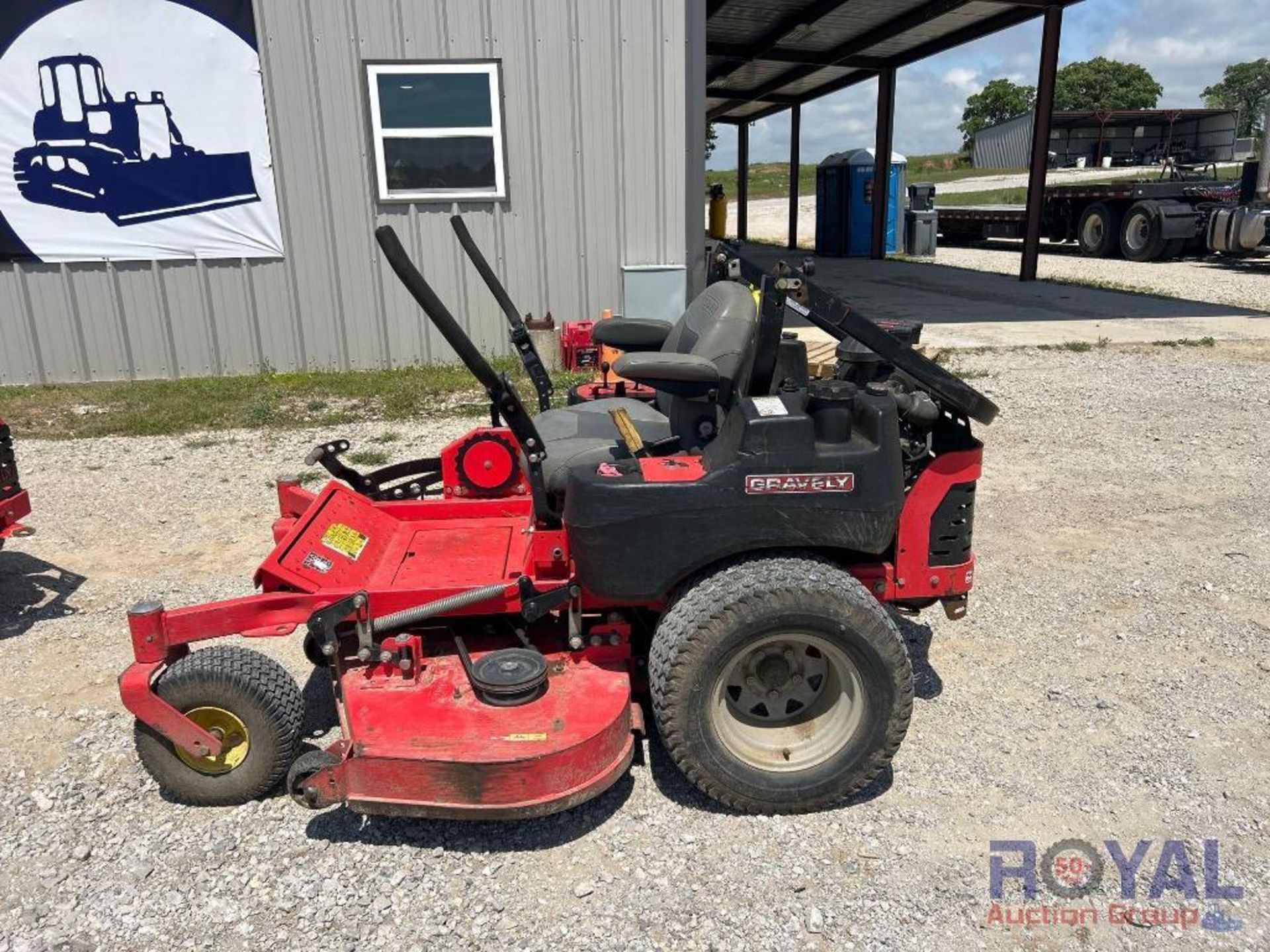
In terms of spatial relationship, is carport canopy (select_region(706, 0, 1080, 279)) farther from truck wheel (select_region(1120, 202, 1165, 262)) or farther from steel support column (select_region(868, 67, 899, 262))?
truck wheel (select_region(1120, 202, 1165, 262))

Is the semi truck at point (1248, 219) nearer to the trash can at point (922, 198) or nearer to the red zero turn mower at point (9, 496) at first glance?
the trash can at point (922, 198)

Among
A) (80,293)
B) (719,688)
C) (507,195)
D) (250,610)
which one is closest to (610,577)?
(719,688)

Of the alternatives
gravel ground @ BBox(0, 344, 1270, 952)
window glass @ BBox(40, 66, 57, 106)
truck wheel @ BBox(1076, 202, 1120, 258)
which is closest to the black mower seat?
gravel ground @ BBox(0, 344, 1270, 952)

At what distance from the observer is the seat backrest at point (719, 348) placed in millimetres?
3361

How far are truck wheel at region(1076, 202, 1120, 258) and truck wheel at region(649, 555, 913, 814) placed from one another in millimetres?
19304

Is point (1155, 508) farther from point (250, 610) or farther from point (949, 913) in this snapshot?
point (250, 610)

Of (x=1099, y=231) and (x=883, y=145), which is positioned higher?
(x=883, y=145)

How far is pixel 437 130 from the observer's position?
852 cm

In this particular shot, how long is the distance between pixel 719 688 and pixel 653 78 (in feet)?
23.6

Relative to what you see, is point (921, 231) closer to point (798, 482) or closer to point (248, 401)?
point (248, 401)

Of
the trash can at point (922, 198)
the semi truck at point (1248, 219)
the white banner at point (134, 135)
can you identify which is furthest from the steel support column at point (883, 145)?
the white banner at point (134, 135)

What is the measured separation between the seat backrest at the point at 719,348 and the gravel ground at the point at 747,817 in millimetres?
1120

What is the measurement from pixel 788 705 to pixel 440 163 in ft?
23.3

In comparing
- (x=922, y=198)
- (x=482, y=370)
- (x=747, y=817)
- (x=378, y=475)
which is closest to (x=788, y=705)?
(x=747, y=817)
